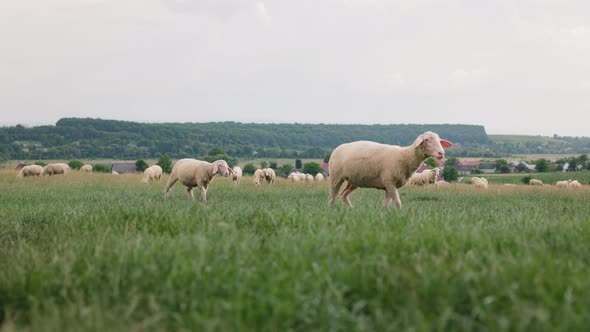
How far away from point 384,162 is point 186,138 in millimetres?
142814

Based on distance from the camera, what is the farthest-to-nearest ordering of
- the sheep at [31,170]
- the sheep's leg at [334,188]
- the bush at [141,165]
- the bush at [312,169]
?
1. the bush at [312,169]
2. the bush at [141,165]
3. the sheep at [31,170]
4. the sheep's leg at [334,188]

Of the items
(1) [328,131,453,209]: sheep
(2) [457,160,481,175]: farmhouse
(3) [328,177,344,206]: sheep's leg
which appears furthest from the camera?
(2) [457,160,481,175]: farmhouse

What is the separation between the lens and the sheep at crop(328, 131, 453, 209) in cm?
1017

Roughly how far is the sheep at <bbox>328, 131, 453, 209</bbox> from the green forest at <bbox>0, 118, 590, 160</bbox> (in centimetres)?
10240

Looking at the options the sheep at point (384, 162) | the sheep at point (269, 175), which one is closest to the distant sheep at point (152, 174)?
the sheep at point (269, 175)

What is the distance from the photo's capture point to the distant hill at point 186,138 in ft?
421

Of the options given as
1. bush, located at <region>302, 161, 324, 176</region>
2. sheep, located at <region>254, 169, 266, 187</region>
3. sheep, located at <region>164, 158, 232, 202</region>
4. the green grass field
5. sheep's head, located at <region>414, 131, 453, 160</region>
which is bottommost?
bush, located at <region>302, 161, 324, 176</region>

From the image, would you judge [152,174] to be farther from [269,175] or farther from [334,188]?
[334,188]

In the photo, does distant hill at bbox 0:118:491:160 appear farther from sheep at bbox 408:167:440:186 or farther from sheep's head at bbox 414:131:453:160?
sheep's head at bbox 414:131:453:160

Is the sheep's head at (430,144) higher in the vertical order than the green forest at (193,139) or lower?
higher

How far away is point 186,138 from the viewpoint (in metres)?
150

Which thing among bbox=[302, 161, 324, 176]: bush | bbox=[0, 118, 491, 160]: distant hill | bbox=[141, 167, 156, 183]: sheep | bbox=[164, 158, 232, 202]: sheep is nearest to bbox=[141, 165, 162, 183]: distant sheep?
bbox=[141, 167, 156, 183]: sheep

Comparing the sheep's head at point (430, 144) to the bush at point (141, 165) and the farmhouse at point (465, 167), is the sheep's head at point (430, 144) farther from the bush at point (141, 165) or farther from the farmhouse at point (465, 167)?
the farmhouse at point (465, 167)

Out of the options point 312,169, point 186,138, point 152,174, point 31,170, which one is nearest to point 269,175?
point 152,174
